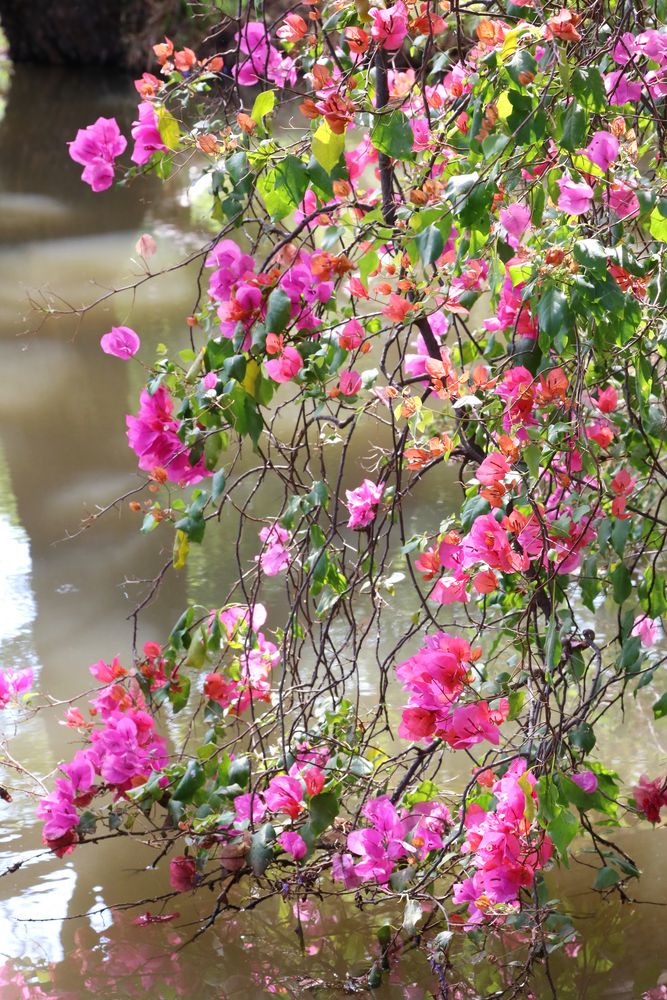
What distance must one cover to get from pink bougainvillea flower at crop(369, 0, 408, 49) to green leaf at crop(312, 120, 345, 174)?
0.10 m

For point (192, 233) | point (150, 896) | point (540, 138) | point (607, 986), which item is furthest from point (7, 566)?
point (192, 233)

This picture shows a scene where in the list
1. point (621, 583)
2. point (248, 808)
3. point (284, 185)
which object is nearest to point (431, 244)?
point (284, 185)

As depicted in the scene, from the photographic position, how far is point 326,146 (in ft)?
3.61

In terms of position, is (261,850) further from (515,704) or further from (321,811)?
(515,704)

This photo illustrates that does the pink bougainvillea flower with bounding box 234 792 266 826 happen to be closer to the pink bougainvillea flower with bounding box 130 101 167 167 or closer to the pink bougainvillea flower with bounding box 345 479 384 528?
the pink bougainvillea flower with bounding box 345 479 384 528

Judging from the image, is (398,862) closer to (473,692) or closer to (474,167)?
(473,692)

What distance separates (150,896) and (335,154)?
0.91 metres

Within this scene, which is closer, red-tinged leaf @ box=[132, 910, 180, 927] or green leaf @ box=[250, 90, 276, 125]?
→ green leaf @ box=[250, 90, 276, 125]

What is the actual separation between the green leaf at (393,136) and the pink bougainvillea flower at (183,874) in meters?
0.81

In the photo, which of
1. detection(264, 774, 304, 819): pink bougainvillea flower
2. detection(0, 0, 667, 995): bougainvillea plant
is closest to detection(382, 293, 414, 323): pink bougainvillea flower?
detection(0, 0, 667, 995): bougainvillea plant

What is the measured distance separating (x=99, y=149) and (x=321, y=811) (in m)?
0.75

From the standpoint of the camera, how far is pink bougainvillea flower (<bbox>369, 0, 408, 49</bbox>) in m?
1.11

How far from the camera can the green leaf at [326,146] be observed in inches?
43.3

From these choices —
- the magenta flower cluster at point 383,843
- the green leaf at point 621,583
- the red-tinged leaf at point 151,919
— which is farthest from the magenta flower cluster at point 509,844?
the red-tinged leaf at point 151,919
